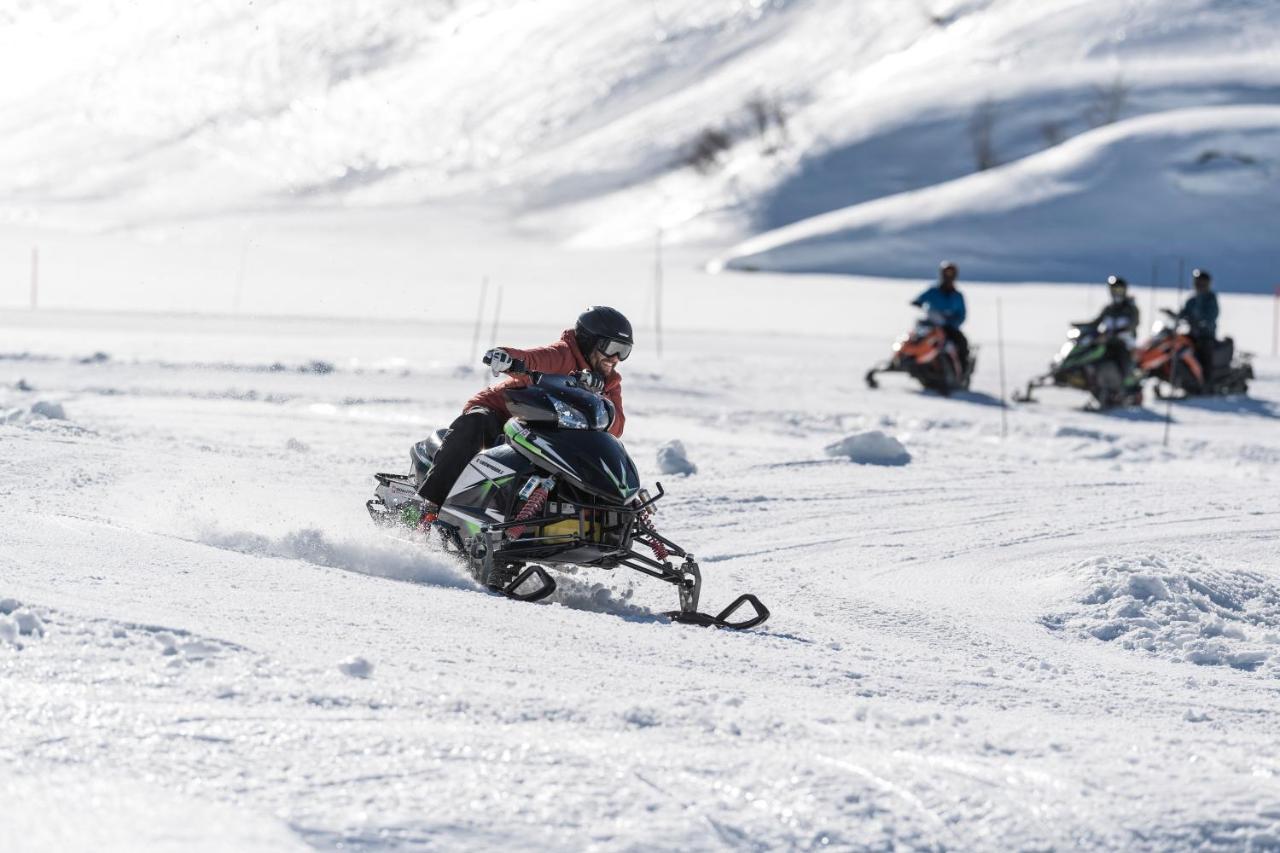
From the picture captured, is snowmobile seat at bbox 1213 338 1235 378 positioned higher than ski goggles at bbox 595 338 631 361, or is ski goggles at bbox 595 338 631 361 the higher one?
ski goggles at bbox 595 338 631 361

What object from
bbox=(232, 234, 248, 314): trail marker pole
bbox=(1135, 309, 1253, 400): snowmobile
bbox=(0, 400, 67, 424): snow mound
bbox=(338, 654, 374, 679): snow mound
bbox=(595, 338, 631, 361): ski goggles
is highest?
bbox=(232, 234, 248, 314): trail marker pole

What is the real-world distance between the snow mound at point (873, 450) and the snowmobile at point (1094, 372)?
637 centimetres

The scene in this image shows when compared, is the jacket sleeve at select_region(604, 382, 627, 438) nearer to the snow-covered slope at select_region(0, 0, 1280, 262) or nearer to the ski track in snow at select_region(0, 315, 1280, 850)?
the ski track in snow at select_region(0, 315, 1280, 850)

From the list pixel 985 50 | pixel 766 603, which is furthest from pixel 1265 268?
pixel 766 603

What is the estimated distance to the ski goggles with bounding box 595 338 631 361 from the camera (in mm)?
7578

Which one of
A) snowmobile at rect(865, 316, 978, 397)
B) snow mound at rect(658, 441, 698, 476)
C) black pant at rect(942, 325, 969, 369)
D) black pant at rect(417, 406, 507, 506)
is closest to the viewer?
black pant at rect(417, 406, 507, 506)

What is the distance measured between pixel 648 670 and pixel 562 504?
1685 millimetres

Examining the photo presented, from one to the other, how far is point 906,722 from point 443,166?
94886 mm

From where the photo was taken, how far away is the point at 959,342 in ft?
62.3

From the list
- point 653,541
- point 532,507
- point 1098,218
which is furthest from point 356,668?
point 1098,218

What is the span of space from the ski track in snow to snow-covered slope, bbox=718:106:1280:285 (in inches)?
1627

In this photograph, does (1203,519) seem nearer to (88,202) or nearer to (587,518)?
(587,518)

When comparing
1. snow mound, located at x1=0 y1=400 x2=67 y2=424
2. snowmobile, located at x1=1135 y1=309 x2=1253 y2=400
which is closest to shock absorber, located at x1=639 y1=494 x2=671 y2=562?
snow mound, located at x1=0 y1=400 x2=67 y2=424

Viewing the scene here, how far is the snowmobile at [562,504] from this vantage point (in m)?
7.04
